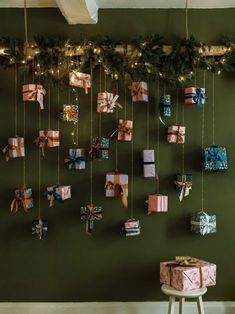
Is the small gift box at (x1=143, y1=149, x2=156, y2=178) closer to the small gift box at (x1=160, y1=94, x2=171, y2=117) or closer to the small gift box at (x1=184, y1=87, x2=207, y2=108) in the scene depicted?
the small gift box at (x1=160, y1=94, x2=171, y2=117)

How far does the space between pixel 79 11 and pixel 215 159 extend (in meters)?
1.39

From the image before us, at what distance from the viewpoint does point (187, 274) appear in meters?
2.54

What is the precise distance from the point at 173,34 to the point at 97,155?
1048 mm

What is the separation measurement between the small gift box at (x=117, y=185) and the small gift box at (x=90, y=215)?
0.14 m

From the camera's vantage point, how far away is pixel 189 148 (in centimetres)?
300

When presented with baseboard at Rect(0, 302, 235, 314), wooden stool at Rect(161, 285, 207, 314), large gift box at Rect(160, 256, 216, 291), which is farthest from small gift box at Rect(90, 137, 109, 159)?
baseboard at Rect(0, 302, 235, 314)

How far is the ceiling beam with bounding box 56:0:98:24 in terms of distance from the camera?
2.64m

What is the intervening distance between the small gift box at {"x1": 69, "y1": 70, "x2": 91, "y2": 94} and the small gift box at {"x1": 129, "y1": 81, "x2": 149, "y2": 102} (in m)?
0.32

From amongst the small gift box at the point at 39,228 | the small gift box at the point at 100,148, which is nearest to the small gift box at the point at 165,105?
the small gift box at the point at 100,148

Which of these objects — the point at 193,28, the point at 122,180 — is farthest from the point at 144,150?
the point at 193,28

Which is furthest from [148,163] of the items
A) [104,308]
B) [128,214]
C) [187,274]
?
[104,308]

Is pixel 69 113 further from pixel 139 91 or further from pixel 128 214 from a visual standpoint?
pixel 128 214

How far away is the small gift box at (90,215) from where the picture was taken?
2883 mm

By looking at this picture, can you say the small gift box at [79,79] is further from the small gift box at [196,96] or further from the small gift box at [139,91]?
the small gift box at [196,96]
